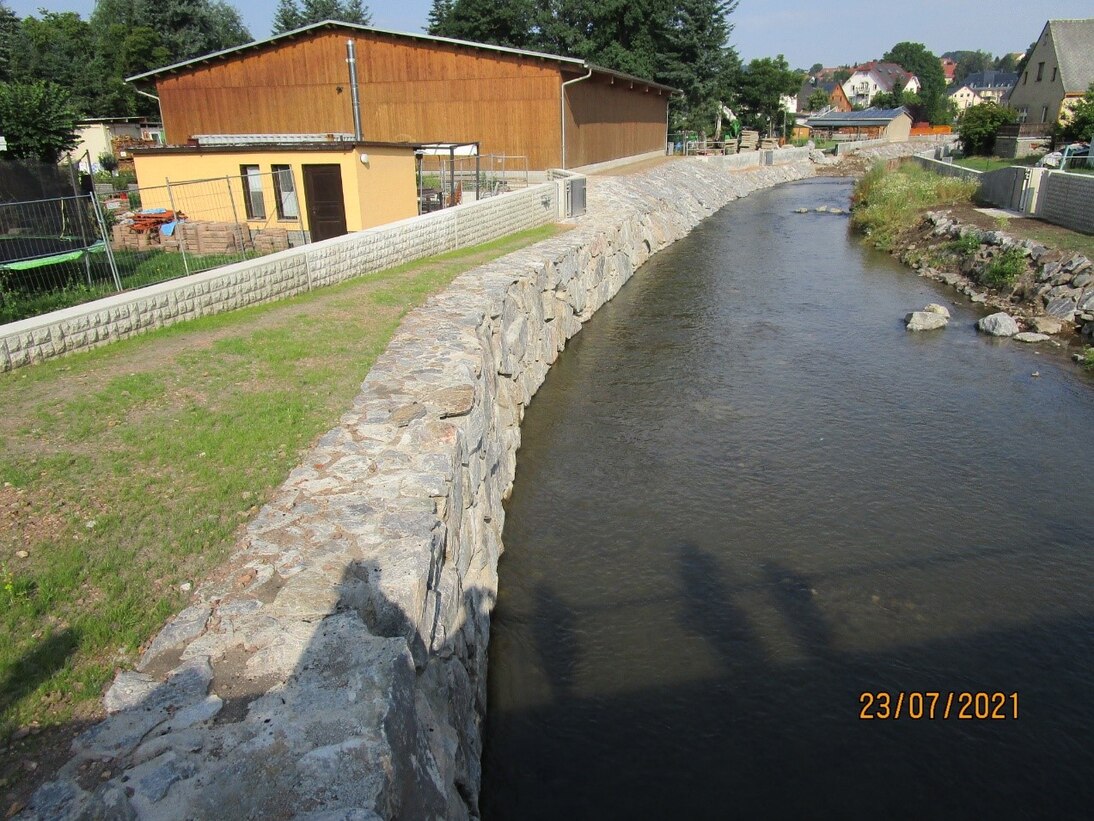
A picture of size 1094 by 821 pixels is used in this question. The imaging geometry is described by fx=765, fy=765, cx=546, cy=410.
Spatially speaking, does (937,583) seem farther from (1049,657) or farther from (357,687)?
(357,687)

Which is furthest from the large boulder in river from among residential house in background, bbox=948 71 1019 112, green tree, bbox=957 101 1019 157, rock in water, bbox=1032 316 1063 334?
residential house in background, bbox=948 71 1019 112

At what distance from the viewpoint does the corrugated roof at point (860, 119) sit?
284 ft

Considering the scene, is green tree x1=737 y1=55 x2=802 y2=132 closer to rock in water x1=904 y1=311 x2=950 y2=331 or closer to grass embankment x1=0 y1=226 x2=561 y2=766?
rock in water x1=904 y1=311 x2=950 y2=331

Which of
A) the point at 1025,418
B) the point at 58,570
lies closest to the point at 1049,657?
the point at 1025,418

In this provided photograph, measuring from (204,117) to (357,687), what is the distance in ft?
133

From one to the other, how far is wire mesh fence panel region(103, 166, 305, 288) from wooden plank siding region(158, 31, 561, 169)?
14.9 metres

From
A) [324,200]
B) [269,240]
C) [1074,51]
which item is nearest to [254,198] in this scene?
[269,240]

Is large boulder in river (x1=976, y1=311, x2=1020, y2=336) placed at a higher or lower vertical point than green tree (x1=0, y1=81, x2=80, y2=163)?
lower

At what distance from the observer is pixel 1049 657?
7602mm

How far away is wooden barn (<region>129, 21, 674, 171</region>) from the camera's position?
32.9 meters

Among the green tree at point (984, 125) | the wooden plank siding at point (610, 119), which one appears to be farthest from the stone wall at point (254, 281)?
the green tree at point (984, 125)

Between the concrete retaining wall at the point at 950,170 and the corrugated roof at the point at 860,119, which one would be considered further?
the corrugated roof at the point at 860,119
